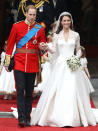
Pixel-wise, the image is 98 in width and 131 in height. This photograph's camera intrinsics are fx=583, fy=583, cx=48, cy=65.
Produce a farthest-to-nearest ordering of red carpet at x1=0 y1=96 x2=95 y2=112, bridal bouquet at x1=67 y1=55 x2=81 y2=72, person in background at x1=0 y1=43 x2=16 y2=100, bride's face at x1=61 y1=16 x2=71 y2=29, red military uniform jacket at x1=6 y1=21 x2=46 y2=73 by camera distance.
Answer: person in background at x1=0 y1=43 x2=16 y2=100 < red carpet at x1=0 y1=96 x2=95 y2=112 < bride's face at x1=61 y1=16 x2=71 y2=29 < bridal bouquet at x1=67 y1=55 x2=81 y2=72 < red military uniform jacket at x1=6 y1=21 x2=46 y2=73

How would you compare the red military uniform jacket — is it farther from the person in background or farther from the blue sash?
the person in background

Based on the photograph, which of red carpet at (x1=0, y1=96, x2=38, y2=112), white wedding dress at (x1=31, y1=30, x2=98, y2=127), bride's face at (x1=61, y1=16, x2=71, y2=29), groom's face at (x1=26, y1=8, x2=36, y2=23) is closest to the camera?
groom's face at (x1=26, y1=8, x2=36, y2=23)

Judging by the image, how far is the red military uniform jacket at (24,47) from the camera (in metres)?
9.44

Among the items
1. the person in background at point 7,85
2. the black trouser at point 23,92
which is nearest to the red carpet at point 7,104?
the person in background at point 7,85

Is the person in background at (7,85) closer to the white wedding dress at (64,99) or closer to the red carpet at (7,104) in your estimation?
the red carpet at (7,104)

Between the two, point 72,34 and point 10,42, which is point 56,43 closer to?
point 72,34

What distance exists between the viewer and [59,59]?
33.1ft

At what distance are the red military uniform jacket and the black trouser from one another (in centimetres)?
11

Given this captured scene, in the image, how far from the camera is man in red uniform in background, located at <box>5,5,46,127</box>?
30.8 ft

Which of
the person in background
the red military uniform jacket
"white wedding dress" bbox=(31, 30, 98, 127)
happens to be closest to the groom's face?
the red military uniform jacket

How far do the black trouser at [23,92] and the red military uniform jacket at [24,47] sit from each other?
108mm

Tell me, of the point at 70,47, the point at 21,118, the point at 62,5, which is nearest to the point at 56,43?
the point at 70,47

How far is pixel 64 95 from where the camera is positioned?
9680 millimetres

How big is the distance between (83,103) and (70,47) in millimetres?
1020
